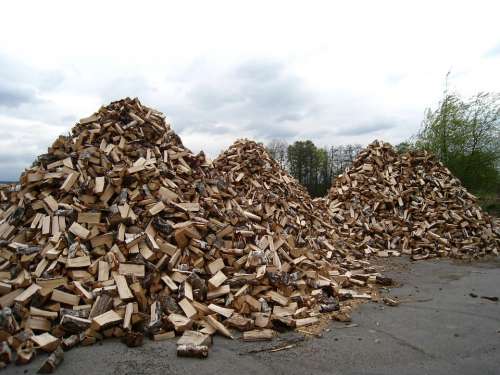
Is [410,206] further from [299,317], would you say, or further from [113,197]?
→ [113,197]

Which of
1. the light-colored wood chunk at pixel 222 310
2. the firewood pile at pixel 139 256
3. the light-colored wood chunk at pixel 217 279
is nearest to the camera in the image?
the firewood pile at pixel 139 256

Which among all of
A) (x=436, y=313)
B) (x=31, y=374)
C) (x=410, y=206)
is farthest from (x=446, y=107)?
(x=31, y=374)

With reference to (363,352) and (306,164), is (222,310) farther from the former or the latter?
(306,164)

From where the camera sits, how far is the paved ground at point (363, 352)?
295 cm

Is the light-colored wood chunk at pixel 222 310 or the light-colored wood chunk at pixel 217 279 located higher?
the light-colored wood chunk at pixel 217 279

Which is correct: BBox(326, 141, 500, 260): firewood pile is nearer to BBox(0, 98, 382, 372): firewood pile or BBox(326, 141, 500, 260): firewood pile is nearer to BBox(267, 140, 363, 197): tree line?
BBox(0, 98, 382, 372): firewood pile

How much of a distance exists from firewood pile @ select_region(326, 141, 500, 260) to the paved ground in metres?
3.93

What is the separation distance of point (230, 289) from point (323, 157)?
24370 mm

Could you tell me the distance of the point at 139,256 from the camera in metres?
4.12

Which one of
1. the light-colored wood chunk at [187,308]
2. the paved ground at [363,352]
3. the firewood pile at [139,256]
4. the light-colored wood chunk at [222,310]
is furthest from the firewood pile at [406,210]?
the light-colored wood chunk at [187,308]

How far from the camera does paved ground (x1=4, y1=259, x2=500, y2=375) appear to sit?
295 centimetres

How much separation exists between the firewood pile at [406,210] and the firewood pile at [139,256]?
10.3 feet

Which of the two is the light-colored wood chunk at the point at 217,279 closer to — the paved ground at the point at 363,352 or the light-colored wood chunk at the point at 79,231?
the paved ground at the point at 363,352

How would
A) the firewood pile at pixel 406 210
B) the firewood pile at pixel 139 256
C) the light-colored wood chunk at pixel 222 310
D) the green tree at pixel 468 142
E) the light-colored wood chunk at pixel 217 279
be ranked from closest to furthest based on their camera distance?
the firewood pile at pixel 139 256
the light-colored wood chunk at pixel 222 310
the light-colored wood chunk at pixel 217 279
the firewood pile at pixel 406 210
the green tree at pixel 468 142
